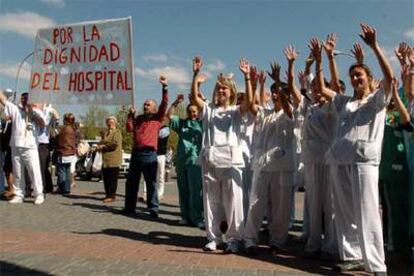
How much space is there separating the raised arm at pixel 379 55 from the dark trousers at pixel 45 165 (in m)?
9.13

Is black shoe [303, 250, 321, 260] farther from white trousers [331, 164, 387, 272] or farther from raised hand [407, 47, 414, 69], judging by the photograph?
raised hand [407, 47, 414, 69]

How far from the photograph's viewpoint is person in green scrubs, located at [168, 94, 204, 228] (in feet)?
28.1

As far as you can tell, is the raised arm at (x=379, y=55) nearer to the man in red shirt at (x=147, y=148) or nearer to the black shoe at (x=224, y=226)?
→ the black shoe at (x=224, y=226)

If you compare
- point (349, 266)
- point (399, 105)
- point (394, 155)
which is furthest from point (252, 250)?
point (399, 105)

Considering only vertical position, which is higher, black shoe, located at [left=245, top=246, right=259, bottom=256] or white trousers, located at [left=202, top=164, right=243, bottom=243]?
white trousers, located at [left=202, top=164, right=243, bottom=243]

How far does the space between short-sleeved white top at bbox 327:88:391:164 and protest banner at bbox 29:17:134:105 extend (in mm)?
3178

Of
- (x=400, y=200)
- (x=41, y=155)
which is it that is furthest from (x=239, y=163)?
(x=41, y=155)

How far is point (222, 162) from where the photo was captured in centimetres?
629

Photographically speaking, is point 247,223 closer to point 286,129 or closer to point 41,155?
point 286,129

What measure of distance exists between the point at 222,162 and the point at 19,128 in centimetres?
570

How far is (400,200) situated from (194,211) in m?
3.55

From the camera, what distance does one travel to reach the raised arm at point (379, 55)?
16.2 ft

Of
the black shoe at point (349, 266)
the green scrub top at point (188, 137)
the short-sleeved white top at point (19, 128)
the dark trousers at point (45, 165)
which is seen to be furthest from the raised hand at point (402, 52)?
the dark trousers at point (45, 165)

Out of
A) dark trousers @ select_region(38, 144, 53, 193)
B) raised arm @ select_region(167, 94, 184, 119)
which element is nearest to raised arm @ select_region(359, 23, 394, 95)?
raised arm @ select_region(167, 94, 184, 119)
